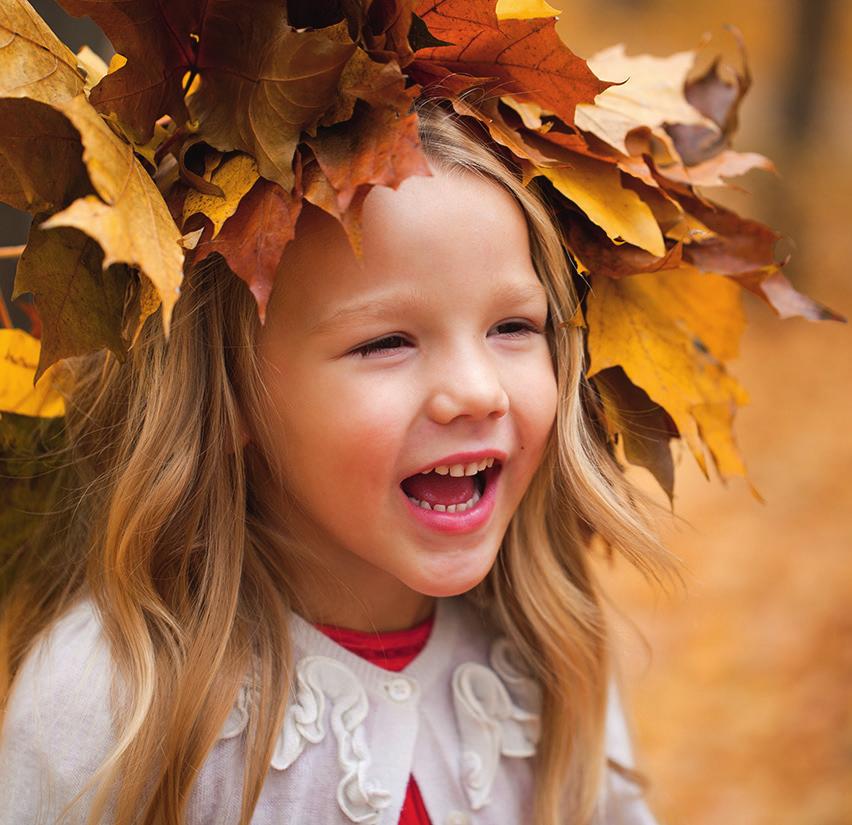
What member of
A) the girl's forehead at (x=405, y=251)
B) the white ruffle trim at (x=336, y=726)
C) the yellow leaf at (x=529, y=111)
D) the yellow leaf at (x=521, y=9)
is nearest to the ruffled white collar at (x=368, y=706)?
the white ruffle trim at (x=336, y=726)

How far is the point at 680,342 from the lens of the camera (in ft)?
5.21

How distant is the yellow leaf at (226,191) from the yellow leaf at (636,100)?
0.47 m

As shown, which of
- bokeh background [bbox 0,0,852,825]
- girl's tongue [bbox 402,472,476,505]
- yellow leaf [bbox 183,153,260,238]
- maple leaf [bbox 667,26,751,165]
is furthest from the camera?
bokeh background [bbox 0,0,852,825]

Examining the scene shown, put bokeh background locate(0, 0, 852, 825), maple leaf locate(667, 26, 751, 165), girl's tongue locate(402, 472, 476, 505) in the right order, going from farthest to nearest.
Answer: bokeh background locate(0, 0, 852, 825) → maple leaf locate(667, 26, 751, 165) → girl's tongue locate(402, 472, 476, 505)

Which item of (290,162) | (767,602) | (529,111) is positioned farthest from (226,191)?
(767,602)

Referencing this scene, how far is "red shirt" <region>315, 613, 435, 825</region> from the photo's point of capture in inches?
60.7

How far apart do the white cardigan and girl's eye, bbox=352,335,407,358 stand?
17.3 inches

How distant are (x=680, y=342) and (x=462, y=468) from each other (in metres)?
0.43

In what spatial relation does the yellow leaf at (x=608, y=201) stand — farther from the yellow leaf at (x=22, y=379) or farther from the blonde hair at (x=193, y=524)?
the yellow leaf at (x=22, y=379)

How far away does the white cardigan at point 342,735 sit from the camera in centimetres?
135

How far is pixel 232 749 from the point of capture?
143cm

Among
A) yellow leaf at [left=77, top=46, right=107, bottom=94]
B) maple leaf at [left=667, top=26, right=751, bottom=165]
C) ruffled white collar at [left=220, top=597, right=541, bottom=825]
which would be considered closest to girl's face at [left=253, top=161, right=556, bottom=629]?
ruffled white collar at [left=220, top=597, right=541, bottom=825]

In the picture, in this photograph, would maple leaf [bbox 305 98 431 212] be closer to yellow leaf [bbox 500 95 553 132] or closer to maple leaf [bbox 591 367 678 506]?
yellow leaf [bbox 500 95 553 132]

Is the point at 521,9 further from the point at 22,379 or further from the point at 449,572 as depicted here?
the point at 22,379
